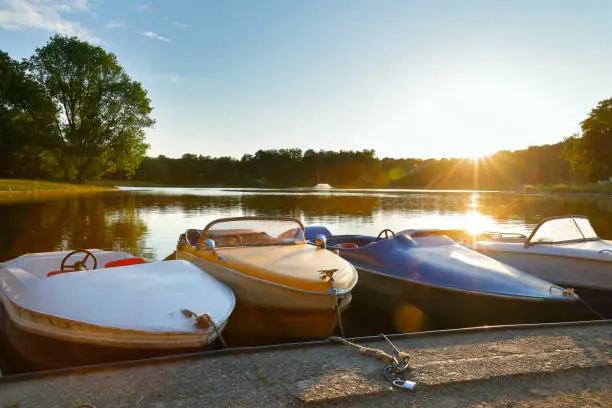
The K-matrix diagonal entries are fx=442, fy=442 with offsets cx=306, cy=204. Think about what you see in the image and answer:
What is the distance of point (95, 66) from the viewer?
5022cm

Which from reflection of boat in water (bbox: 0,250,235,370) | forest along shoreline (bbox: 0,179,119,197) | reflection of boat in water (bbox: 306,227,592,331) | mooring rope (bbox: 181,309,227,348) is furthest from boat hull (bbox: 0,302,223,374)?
forest along shoreline (bbox: 0,179,119,197)

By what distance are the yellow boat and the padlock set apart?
2406 millimetres

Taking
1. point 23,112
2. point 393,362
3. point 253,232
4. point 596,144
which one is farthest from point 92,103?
point 596,144

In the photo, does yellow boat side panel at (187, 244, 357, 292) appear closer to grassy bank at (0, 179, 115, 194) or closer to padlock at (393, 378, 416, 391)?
padlock at (393, 378, 416, 391)

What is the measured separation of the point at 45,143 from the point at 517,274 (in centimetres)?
5664

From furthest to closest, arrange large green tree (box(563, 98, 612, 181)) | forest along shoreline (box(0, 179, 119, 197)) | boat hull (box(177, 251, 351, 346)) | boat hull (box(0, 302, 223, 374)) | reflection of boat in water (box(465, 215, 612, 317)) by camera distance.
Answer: large green tree (box(563, 98, 612, 181)) → forest along shoreline (box(0, 179, 119, 197)) → reflection of boat in water (box(465, 215, 612, 317)) → boat hull (box(177, 251, 351, 346)) → boat hull (box(0, 302, 223, 374))

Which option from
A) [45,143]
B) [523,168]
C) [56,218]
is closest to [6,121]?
[45,143]

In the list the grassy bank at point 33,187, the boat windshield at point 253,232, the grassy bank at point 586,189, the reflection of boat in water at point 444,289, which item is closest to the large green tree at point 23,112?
the grassy bank at point 33,187

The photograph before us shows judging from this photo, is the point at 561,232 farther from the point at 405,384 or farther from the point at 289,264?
the point at 405,384

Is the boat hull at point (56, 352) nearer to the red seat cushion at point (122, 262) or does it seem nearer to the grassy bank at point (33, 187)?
the red seat cushion at point (122, 262)

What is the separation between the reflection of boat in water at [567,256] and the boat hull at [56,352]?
7.28m

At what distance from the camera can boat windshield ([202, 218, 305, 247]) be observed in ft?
26.7

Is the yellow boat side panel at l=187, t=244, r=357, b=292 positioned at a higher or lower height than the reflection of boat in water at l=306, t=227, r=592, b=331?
higher

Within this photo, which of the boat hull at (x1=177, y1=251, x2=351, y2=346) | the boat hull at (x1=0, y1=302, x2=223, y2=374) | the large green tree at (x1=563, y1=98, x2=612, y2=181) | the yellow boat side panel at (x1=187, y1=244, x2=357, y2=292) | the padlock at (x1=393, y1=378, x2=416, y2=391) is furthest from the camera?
the large green tree at (x1=563, y1=98, x2=612, y2=181)
